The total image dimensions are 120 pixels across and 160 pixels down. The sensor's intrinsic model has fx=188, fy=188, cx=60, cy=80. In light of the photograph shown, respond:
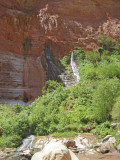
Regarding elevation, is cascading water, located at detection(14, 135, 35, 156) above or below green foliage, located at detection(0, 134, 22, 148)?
below

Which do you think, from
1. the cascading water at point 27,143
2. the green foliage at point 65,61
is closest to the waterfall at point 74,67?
the green foliage at point 65,61

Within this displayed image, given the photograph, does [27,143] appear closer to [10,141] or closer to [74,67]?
[10,141]

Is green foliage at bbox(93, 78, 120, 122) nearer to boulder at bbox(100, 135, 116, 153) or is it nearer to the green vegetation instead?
the green vegetation

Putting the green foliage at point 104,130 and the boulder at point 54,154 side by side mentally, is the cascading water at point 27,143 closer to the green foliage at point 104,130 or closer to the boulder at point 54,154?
the green foliage at point 104,130

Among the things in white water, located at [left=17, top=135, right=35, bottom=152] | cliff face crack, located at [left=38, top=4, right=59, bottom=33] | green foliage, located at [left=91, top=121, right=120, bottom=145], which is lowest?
white water, located at [left=17, top=135, right=35, bottom=152]

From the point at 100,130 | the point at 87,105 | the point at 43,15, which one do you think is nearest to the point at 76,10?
the point at 43,15

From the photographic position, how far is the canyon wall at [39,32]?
2227 centimetres

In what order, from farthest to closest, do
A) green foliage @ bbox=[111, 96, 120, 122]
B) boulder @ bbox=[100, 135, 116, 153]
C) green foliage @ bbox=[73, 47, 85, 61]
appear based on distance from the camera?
green foliage @ bbox=[73, 47, 85, 61], green foliage @ bbox=[111, 96, 120, 122], boulder @ bbox=[100, 135, 116, 153]

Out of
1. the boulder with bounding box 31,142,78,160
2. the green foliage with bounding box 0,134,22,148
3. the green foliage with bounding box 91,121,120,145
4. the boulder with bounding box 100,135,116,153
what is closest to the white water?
the green foliage with bounding box 0,134,22,148

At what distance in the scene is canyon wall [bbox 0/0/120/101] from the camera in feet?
73.0

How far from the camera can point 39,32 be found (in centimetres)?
2773

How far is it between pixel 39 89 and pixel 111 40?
48.3 feet

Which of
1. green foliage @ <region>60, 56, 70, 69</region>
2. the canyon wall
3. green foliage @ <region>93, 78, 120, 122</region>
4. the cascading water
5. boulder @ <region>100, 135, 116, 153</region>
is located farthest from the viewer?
green foliage @ <region>60, 56, 70, 69</region>

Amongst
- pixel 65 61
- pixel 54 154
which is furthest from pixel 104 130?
pixel 65 61
